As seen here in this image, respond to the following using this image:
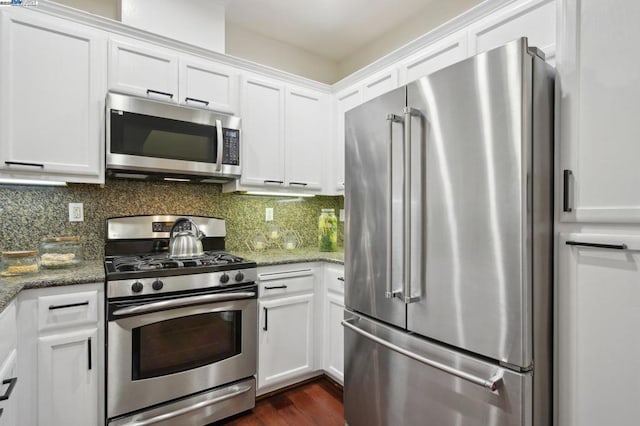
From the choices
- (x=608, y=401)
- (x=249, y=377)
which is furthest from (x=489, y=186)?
(x=249, y=377)

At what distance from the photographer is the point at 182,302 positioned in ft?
6.07

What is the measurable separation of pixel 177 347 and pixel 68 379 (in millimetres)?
496

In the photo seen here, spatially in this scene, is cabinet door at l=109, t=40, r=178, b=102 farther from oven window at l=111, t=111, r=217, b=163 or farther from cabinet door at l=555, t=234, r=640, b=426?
cabinet door at l=555, t=234, r=640, b=426

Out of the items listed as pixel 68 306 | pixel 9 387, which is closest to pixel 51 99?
pixel 68 306

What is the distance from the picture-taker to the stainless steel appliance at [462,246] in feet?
3.76

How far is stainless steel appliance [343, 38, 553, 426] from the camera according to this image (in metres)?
1.15

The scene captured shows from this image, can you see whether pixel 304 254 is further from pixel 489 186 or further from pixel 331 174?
pixel 489 186

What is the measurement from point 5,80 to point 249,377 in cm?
212

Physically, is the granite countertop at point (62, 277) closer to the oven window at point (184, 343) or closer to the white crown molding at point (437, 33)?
the oven window at point (184, 343)

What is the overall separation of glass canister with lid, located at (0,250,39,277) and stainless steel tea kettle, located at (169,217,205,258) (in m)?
0.68

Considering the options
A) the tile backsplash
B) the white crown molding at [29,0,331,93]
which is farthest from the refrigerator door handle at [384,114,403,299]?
the tile backsplash

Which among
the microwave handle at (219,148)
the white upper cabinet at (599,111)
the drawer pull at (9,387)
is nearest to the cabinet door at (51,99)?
the microwave handle at (219,148)

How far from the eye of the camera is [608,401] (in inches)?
44.3

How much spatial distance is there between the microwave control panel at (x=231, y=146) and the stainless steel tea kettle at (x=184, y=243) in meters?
0.50
